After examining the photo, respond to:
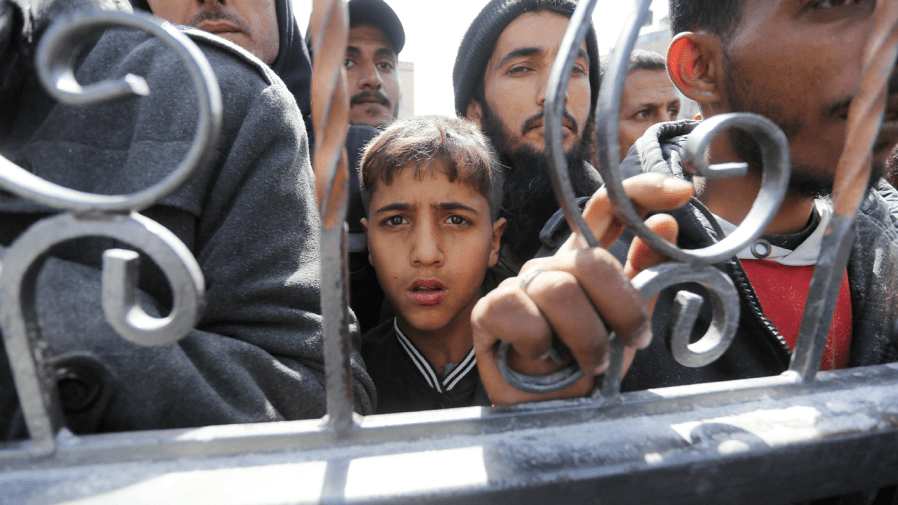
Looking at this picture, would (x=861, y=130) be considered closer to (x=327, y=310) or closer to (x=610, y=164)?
(x=610, y=164)

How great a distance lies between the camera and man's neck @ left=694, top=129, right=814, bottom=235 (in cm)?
132

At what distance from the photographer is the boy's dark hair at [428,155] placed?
64.0 inches

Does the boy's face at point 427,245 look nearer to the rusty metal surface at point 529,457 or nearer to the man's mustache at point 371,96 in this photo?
the rusty metal surface at point 529,457

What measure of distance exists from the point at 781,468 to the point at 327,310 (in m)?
0.60

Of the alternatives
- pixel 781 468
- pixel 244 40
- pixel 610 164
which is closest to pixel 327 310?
pixel 610 164

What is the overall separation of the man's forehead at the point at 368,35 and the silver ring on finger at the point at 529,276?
3.03m

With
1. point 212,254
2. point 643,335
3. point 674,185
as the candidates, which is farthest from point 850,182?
point 212,254

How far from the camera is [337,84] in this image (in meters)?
0.49

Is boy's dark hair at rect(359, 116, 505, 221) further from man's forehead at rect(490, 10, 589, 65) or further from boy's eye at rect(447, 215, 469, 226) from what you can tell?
man's forehead at rect(490, 10, 589, 65)

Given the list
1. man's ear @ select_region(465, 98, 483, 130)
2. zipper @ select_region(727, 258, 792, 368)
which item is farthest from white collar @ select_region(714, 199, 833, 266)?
man's ear @ select_region(465, 98, 483, 130)

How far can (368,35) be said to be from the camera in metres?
3.29

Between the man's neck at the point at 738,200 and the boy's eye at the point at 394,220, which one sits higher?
the man's neck at the point at 738,200

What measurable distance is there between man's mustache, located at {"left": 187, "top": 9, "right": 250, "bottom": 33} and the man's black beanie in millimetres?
1442

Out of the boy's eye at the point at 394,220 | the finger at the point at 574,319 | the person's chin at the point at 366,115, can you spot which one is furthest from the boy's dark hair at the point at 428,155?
the person's chin at the point at 366,115
